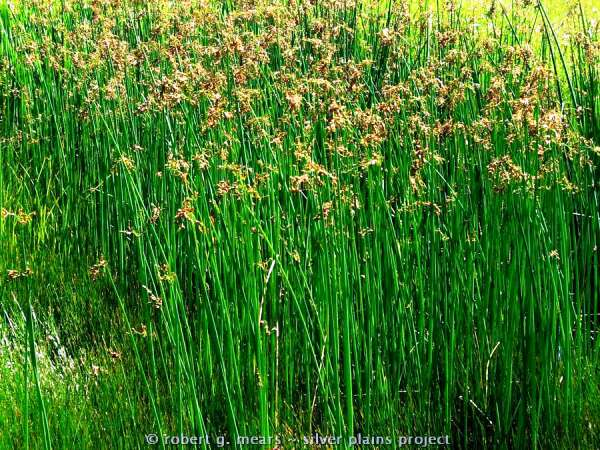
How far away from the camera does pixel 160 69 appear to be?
3.90 meters

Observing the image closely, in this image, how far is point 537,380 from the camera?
8.04ft

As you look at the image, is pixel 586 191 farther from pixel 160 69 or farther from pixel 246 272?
pixel 160 69

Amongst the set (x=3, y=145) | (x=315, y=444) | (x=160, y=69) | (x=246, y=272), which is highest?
(x=160, y=69)

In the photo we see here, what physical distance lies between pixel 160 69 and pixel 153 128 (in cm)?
53

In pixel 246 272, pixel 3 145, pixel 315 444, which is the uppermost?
pixel 3 145

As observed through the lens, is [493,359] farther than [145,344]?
No

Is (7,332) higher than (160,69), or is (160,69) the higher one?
(160,69)

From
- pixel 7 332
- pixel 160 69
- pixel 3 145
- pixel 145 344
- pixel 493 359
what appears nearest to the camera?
pixel 493 359

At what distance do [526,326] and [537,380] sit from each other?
0.49 ft

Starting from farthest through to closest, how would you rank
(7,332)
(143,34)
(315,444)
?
(143,34), (7,332), (315,444)

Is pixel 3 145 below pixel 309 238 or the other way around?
the other way around

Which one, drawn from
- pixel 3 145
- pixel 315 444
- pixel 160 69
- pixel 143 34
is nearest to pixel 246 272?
pixel 315 444

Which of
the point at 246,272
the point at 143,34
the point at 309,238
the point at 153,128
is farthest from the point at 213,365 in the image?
the point at 143,34

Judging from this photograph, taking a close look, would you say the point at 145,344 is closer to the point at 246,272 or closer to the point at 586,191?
the point at 246,272
